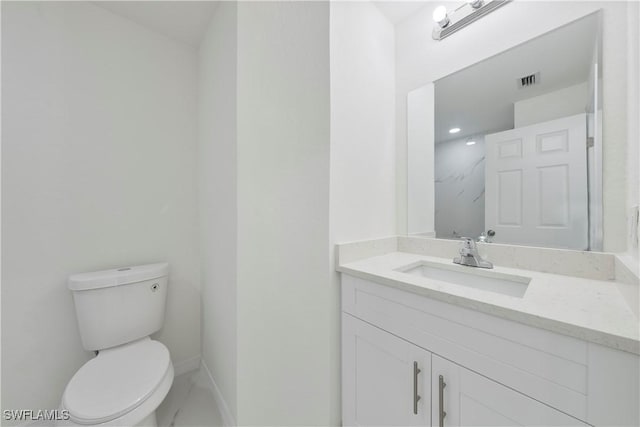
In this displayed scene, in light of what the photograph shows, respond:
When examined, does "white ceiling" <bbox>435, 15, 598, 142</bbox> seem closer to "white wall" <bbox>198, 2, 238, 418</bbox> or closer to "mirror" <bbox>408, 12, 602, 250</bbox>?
"mirror" <bbox>408, 12, 602, 250</bbox>

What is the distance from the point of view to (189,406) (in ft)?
4.33

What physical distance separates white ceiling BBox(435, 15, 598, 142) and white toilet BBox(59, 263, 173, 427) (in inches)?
71.2

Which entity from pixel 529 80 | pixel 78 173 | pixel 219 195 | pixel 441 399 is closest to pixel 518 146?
pixel 529 80

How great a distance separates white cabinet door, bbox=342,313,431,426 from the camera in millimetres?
780

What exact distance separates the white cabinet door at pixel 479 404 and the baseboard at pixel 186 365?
1582 millimetres

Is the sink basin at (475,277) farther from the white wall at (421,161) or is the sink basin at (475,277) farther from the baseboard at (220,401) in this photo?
the baseboard at (220,401)

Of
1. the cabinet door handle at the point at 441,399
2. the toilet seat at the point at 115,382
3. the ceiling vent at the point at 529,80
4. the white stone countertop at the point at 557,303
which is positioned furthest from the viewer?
the ceiling vent at the point at 529,80

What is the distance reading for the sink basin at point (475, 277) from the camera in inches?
35.2

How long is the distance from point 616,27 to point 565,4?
211 millimetres

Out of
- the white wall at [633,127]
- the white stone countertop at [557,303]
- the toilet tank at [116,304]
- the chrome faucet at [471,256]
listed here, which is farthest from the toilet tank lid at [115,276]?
the white wall at [633,127]

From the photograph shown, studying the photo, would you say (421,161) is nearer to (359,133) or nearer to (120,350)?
(359,133)

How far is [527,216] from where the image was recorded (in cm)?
99

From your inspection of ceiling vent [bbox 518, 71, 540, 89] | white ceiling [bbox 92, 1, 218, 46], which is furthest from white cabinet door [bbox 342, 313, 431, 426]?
white ceiling [bbox 92, 1, 218, 46]

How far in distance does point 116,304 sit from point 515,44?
89.8 inches
